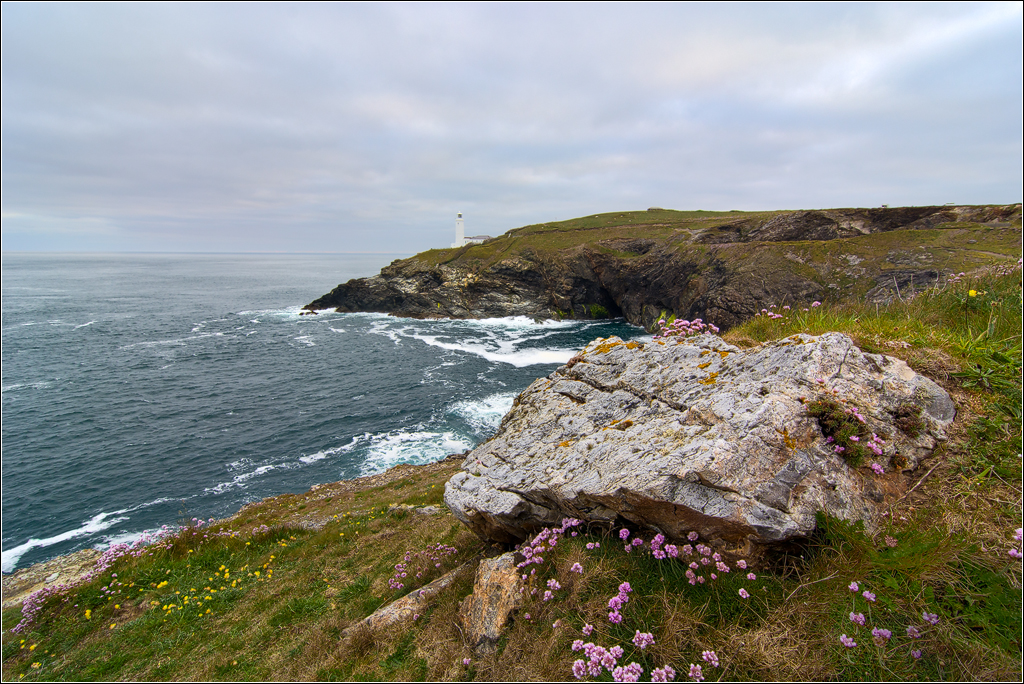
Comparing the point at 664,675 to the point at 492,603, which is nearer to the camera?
the point at 664,675

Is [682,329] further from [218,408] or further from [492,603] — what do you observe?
[218,408]

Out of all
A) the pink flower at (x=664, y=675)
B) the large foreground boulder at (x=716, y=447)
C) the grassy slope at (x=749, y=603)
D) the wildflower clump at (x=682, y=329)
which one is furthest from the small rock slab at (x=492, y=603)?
the wildflower clump at (x=682, y=329)

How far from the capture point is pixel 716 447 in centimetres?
465

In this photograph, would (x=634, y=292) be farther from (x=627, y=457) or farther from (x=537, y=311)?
(x=627, y=457)

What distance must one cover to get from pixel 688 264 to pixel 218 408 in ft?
209

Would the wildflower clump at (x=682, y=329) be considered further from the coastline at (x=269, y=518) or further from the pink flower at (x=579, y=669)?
the coastline at (x=269, y=518)

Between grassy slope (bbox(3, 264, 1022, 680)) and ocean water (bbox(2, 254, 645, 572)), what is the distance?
50.1 feet

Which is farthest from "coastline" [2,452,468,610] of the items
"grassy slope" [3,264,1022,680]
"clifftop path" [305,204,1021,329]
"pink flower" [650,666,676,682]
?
"clifftop path" [305,204,1021,329]

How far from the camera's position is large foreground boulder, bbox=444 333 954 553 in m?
4.34

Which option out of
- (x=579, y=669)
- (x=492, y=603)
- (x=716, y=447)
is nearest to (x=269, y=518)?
(x=492, y=603)

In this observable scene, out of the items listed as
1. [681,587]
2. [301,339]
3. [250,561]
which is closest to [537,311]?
[301,339]


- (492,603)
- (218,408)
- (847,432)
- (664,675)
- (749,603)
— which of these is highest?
(847,432)

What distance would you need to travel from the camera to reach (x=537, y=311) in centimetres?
8156

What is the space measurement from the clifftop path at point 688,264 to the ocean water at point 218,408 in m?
10.9
